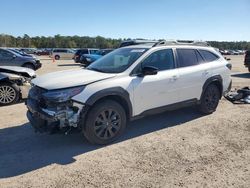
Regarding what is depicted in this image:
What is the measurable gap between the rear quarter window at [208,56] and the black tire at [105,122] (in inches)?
112

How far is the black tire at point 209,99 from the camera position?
6.71m

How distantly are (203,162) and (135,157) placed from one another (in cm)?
104

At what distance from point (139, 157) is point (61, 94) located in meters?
1.59

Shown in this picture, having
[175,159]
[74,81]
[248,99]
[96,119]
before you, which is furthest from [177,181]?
[248,99]

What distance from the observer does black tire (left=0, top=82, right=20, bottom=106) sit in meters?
7.83

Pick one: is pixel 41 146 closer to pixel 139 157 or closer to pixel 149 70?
pixel 139 157

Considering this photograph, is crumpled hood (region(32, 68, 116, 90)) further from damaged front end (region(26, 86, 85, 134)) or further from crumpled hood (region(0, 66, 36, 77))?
crumpled hood (region(0, 66, 36, 77))

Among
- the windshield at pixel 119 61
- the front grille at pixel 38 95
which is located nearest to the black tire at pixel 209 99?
the windshield at pixel 119 61

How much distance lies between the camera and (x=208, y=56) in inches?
274

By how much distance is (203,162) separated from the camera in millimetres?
4309

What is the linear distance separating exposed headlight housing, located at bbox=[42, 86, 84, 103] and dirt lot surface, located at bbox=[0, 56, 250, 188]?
2.96 feet

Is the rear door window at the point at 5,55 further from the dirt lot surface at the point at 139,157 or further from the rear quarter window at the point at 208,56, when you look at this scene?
the rear quarter window at the point at 208,56

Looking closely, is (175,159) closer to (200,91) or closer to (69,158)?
(69,158)

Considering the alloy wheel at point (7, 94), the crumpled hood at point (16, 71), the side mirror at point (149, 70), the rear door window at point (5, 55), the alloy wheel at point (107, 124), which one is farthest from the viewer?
the rear door window at point (5, 55)
